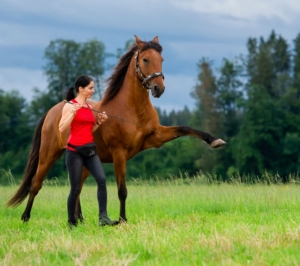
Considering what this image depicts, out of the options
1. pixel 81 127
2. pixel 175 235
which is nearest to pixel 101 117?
pixel 81 127

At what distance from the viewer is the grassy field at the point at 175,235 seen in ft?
20.3

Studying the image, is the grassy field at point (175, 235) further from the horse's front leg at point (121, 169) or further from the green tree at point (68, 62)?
the green tree at point (68, 62)

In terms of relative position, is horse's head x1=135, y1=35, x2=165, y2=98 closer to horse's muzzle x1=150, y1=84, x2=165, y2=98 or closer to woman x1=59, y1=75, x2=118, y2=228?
horse's muzzle x1=150, y1=84, x2=165, y2=98

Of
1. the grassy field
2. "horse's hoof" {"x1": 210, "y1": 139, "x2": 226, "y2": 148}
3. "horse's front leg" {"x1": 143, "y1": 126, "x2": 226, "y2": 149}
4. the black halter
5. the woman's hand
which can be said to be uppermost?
the black halter

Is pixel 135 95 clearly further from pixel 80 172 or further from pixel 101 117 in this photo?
pixel 80 172

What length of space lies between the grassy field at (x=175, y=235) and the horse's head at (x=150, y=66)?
6.32 ft

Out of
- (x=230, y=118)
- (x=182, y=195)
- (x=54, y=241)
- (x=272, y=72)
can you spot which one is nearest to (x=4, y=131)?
(x=230, y=118)

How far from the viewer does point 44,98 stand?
212 feet

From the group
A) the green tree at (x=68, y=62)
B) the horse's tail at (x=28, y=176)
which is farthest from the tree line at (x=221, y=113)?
the horse's tail at (x=28, y=176)

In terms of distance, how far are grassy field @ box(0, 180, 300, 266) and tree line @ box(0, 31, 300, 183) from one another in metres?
47.4

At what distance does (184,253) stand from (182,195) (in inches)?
259

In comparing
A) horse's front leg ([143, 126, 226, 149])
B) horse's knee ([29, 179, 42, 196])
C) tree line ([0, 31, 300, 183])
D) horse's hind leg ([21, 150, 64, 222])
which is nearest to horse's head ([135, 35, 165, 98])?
horse's front leg ([143, 126, 226, 149])

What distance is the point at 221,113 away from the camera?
68.3 metres

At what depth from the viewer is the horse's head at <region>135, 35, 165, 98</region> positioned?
8.90 meters
